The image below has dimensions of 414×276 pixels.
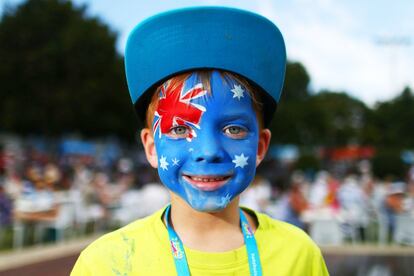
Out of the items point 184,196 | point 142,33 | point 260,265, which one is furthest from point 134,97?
point 260,265

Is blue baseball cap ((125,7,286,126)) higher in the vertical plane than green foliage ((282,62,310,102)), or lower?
higher

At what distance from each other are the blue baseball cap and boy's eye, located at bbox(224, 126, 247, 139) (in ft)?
0.47

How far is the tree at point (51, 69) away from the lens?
32094mm

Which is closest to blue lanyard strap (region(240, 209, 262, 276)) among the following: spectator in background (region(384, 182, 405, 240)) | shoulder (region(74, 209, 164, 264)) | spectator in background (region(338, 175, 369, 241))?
shoulder (region(74, 209, 164, 264))

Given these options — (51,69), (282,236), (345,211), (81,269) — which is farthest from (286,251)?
(51,69)

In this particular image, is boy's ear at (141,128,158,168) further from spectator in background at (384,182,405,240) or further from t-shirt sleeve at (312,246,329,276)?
spectator in background at (384,182,405,240)

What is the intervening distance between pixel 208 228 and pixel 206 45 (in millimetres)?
537

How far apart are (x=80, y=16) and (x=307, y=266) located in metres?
35.3

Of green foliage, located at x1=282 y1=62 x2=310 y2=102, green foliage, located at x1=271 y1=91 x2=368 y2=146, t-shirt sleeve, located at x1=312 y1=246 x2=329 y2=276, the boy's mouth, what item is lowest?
green foliage, located at x1=271 y1=91 x2=368 y2=146

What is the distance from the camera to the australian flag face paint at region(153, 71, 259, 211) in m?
1.63

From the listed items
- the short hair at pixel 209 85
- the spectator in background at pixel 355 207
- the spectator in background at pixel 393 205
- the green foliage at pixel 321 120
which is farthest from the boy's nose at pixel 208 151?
the green foliage at pixel 321 120

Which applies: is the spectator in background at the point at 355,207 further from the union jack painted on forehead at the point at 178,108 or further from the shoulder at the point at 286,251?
the union jack painted on forehead at the point at 178,108

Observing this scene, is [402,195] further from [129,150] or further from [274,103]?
[129,150]

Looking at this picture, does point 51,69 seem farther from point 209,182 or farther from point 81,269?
point 209,182
